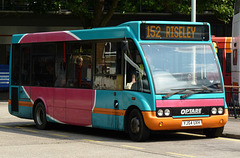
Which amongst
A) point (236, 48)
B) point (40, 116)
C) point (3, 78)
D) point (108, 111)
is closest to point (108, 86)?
point (108, 111)

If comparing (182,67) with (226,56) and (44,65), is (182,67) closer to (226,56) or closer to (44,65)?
(44,65)

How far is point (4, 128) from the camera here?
1620cm

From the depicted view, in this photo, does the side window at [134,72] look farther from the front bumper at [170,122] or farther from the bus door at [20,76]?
the bus door at [20,76]

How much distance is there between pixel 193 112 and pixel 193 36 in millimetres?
1738

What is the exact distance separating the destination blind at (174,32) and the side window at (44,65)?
3.61 m

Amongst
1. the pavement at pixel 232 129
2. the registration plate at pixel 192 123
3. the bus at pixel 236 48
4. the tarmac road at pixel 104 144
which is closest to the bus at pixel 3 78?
the bus at pixel 236 48

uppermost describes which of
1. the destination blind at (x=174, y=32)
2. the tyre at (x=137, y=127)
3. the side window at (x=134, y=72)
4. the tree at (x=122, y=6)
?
the tree at (x=122, y=6)

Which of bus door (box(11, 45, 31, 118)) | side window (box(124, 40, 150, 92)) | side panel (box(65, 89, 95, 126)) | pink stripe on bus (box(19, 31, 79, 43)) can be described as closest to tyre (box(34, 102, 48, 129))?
bus door (box(11, 45, 31, 118))

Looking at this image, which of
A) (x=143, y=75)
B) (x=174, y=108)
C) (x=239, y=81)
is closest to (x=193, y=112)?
(x=174, y=108)

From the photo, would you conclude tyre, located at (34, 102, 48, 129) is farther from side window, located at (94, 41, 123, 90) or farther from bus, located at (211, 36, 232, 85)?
bus, located at (211, 36, 232, 85)

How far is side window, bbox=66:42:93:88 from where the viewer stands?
14141mm

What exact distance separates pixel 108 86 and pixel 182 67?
176cm

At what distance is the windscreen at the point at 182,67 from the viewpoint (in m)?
12.4

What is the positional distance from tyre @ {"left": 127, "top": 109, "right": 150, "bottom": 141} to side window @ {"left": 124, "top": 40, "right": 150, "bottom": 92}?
1.71 feet
